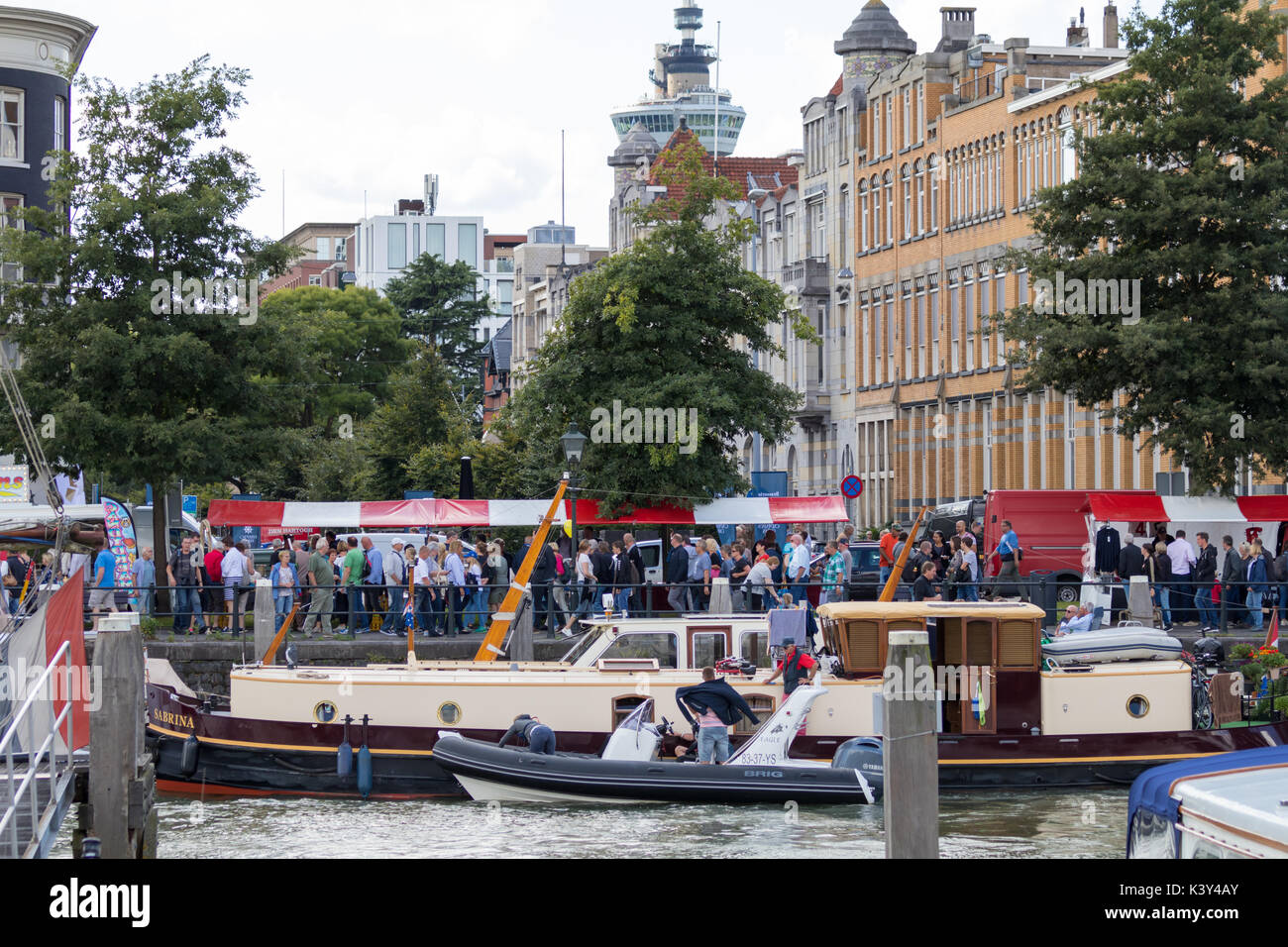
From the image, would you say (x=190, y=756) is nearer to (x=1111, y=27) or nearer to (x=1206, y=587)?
(x=1206, y=587)

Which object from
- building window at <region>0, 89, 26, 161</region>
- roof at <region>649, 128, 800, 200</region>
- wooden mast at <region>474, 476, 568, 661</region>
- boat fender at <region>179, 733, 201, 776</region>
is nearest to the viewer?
boat fender at <region>179, 733, 201, 776</region>

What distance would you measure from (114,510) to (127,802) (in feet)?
52.9

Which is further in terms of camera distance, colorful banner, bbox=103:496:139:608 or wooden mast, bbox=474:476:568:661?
colorful banner, bbox=103:496:139:608

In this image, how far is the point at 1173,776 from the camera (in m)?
10.6

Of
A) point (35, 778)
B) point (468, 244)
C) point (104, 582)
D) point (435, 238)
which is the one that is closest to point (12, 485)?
point (104, 582)

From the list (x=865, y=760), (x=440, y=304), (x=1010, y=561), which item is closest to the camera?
(x=865, y=760)

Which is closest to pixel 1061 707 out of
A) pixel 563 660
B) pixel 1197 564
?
pixel 563 660

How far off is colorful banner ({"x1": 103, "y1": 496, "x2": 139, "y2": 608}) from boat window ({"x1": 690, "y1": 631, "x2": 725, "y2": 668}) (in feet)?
36.0

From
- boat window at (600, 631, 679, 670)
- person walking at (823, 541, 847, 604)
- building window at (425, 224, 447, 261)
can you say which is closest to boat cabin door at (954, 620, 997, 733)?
boat window at (600, 631, 679, 670)

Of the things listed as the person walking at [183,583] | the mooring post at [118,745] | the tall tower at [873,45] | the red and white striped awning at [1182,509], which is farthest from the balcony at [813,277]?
the mooring post at [118,745]

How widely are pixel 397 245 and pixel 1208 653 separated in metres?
132

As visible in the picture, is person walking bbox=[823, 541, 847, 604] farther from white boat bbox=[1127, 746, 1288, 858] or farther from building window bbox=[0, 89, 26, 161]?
building window bbox=[0, 89, 26, 161]

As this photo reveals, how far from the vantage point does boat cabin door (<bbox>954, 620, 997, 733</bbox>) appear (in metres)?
23.5
